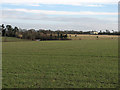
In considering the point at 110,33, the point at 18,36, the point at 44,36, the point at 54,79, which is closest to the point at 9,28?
the point at 18,36

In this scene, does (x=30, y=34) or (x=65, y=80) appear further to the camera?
(x=30, y=34)

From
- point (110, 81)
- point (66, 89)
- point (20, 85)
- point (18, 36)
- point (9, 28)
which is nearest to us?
point (66, 89)

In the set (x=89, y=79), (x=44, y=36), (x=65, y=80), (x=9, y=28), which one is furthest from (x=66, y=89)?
(x=9, y=28)

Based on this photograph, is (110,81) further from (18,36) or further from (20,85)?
(18,36)

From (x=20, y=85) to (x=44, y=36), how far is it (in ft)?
395

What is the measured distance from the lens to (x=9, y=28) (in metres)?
145

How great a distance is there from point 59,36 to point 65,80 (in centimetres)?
12188

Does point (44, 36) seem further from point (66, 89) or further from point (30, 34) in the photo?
point (66, 89)

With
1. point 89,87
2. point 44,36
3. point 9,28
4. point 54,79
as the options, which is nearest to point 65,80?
point 54,79

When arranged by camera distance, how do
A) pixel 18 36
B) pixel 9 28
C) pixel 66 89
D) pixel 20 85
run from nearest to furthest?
pixel 66 89 < pixel 20 85 < pixel 18 36 < pixel 9 28

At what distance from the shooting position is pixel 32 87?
31.1 feet

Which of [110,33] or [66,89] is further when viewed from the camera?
[110,33]

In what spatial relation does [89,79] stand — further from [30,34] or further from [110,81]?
[30,34]

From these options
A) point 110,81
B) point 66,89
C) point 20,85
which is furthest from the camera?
point 110,81
